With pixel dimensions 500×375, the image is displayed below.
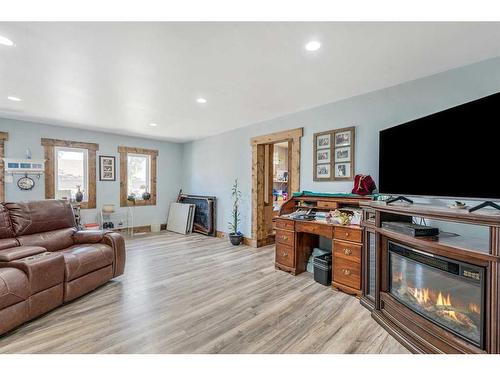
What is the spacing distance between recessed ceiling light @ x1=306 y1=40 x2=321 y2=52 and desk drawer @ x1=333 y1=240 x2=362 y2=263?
209cm

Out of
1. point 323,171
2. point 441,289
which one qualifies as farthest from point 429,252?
point 323,171

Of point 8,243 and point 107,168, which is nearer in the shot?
point 8,243

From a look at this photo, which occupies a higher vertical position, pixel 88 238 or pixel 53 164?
pixel 53 164

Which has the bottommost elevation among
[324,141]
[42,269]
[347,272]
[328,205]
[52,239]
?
[347,272]

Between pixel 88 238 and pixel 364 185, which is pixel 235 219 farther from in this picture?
pixel 364 185

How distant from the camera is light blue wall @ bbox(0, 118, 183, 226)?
4695 mm

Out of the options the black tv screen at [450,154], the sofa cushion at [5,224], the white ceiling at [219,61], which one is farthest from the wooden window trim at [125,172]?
the black tv screen at [450,154]

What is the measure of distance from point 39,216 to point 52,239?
13.1 inches

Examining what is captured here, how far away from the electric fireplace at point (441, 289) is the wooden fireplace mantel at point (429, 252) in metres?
0.04

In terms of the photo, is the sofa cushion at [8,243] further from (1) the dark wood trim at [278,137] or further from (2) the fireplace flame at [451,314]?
(2) the fireplace flame at [451,314]

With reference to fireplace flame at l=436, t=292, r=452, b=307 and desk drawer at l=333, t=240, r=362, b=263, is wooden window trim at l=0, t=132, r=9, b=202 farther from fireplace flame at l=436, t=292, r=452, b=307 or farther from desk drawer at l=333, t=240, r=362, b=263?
fireplace flame at l=436, t=292, r=452, b=307

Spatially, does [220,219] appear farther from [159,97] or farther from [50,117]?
[50,117]

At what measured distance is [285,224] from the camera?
356 cm

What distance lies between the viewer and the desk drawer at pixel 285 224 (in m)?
3.47
